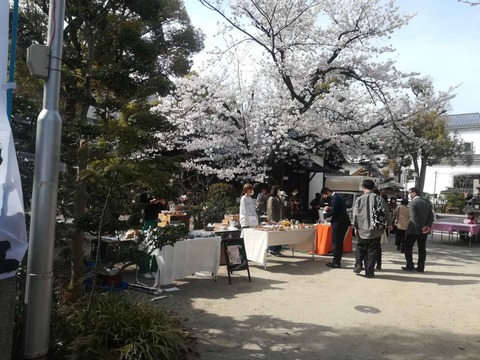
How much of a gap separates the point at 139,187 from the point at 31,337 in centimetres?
176

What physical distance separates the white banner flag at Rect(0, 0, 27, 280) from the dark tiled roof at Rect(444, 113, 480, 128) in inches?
1789

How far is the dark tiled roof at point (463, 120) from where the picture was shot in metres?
41.5

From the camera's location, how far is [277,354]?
388 cm

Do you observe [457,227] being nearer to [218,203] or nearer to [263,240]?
[218,203]

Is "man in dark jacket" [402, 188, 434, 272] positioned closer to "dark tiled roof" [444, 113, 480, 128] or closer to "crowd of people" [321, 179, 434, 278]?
"crowd of people" [321, 179, 434, 278]

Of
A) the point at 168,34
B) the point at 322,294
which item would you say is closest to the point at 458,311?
the point at 322,294

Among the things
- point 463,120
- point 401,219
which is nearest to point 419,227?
point 401,219

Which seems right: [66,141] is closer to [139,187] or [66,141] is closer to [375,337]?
[139,187]

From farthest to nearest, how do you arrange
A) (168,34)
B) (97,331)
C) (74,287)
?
(168,34), (74,287), (97,331)

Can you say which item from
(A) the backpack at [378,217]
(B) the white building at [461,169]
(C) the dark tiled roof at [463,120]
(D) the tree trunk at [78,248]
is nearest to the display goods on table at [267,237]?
(A) the backpack at [378,217]

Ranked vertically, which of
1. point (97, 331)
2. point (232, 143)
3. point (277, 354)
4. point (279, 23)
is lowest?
point (277, 354)

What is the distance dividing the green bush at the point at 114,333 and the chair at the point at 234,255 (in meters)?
2.69

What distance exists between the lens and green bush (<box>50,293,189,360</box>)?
3188 mm

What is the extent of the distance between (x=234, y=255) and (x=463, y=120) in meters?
44.7
